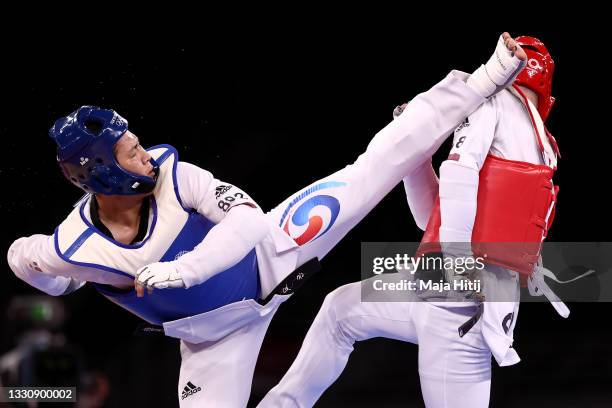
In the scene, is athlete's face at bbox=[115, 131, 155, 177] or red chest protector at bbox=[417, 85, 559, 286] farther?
red chest protector at bbox=[417, 85, 559, 286]

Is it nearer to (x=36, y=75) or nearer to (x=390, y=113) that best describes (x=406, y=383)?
(x=390, y=113)

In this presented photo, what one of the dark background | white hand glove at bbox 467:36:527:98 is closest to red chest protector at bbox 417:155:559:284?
white hand glove at bbox 467:36:527:98

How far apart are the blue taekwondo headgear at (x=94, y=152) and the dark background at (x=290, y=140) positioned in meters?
1.44

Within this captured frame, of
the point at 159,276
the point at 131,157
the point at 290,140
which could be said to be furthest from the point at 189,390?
the point at 290,140

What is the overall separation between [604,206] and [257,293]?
2871 millimetres

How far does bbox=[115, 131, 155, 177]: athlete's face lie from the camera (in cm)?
341

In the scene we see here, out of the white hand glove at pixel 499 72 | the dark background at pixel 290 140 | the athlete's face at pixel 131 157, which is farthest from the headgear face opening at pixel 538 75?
the dark background at pixel 290 140

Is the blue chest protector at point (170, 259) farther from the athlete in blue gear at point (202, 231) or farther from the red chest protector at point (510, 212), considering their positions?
the red chest protector at point (510, 212)

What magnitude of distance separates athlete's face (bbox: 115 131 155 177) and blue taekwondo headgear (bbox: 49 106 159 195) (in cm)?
2

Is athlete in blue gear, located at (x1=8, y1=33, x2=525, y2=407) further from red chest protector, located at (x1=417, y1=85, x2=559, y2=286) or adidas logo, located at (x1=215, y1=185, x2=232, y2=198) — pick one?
red chest protector, located at (x1=417, y1=85, x2=559, y2=286)

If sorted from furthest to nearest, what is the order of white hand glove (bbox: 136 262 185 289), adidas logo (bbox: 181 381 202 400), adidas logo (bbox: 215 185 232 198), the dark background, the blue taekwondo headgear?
the dark background
adidas logo (bbox: 181 381 202 400)
adidas logo (bbox: 215 185 232 198)
the blue taekwondo headgear
white hand glove (bbox: 136 262 185 289)

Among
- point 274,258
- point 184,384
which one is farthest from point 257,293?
point 184,384

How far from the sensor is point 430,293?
11.7 ft

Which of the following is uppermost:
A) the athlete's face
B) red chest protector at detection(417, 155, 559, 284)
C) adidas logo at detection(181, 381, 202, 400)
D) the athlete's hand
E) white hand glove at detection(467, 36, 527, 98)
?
white hand glove at detection(467, 36, 527, 98)
